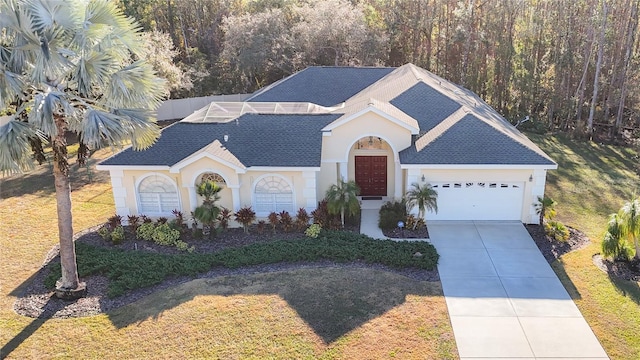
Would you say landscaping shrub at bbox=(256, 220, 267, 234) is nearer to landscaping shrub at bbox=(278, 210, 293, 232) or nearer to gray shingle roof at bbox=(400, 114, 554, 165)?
landscaping shrub at bbox=(278, 210, 293, 232)

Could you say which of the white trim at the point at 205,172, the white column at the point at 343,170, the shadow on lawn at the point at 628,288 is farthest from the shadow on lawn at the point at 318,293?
the shadow on lawn at the point at 628,288

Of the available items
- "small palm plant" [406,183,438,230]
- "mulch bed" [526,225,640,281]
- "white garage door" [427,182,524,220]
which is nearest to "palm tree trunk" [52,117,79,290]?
"small palm plant" [406,183,438,230]

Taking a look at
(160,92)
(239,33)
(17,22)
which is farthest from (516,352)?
(239,33)

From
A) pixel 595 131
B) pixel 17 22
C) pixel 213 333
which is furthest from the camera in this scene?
Answer: pixel 595 131

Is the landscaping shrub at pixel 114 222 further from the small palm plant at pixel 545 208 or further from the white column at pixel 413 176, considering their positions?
the small palm plant at pixel 545 208

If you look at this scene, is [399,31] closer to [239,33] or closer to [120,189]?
[239,33]
